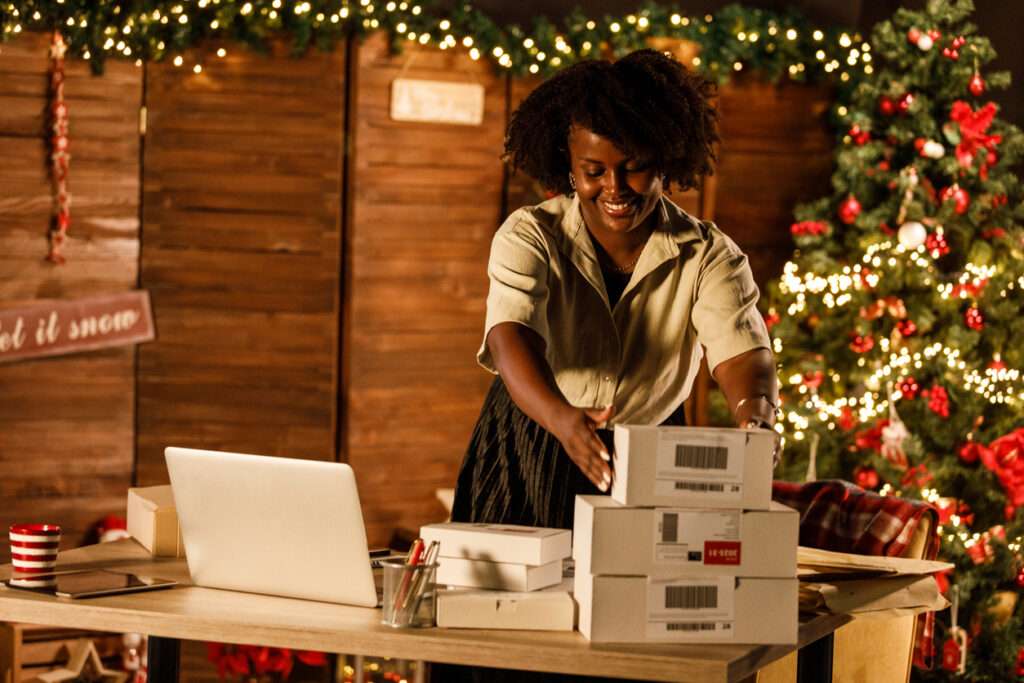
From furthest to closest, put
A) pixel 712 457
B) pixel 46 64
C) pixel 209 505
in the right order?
pixel 46 64 < pixel 209 505 < pixel 712 457

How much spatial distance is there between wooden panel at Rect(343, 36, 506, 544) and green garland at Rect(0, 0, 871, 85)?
0.10 m

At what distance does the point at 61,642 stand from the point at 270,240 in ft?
4.77

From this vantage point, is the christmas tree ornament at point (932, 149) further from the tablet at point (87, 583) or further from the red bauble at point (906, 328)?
the tablet at point (87, 583)

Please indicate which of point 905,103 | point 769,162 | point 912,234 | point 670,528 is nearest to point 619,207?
point 670,528

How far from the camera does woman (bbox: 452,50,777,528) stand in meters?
2.28

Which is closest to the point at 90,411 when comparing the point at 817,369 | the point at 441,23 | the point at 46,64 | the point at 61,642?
the point at 61,642

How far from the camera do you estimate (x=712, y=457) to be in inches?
75.2

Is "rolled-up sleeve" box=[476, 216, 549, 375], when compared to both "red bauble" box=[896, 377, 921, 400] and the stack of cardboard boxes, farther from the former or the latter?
"red bauble" box=[896, 377, 921, 400]

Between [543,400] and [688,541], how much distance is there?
1.16 feet

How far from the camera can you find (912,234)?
4.57 metres

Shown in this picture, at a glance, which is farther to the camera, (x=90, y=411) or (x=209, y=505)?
(x=90, y=411)

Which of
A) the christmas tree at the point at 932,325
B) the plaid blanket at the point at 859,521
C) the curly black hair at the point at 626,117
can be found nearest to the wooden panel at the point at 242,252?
the christmas tree at the point at 932,325

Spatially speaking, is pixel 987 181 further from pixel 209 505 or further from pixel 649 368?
pixel 209 505

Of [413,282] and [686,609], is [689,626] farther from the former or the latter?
[413,282]
